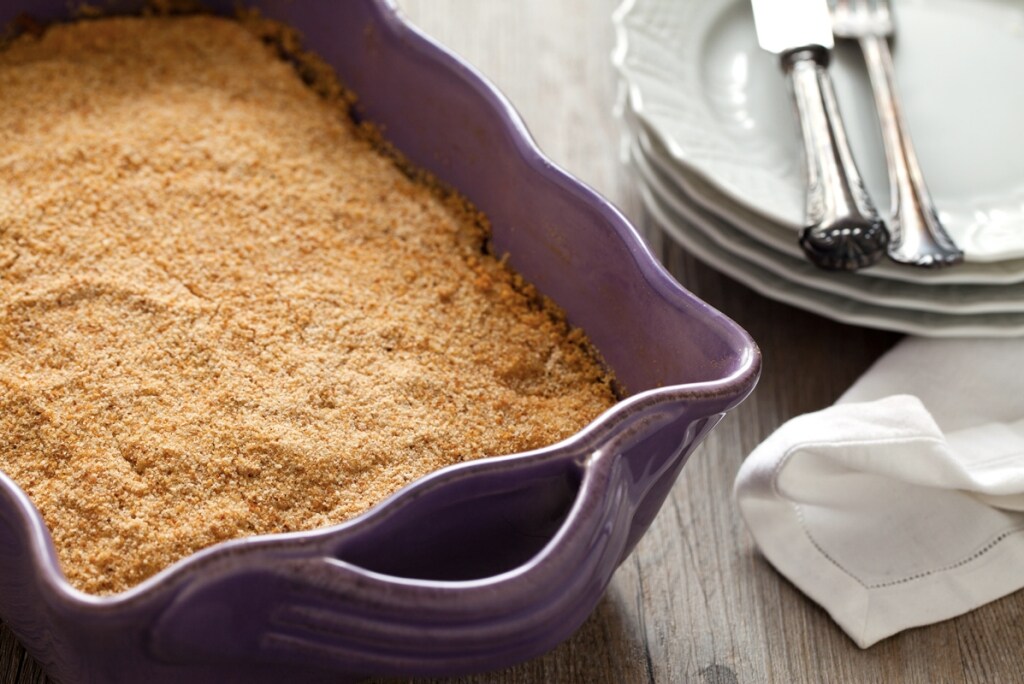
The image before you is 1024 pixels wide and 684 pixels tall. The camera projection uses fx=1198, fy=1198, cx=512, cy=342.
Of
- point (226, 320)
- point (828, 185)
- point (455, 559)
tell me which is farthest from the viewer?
point (828, 185)

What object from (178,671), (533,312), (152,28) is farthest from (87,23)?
(178,671)

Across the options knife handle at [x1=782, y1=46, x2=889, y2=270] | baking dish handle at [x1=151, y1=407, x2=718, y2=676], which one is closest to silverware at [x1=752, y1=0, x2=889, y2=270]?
knife handle at [x1=782, y1=46, x2=889, y2=270]

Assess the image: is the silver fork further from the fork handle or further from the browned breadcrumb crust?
the browned breadcrumb crust

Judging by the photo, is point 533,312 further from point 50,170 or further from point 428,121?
point 50,170

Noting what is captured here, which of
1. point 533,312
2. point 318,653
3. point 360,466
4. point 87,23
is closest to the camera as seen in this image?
point 318,653

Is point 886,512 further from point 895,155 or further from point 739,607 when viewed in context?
point 895,155

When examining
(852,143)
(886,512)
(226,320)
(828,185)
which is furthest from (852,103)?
(226,320)
